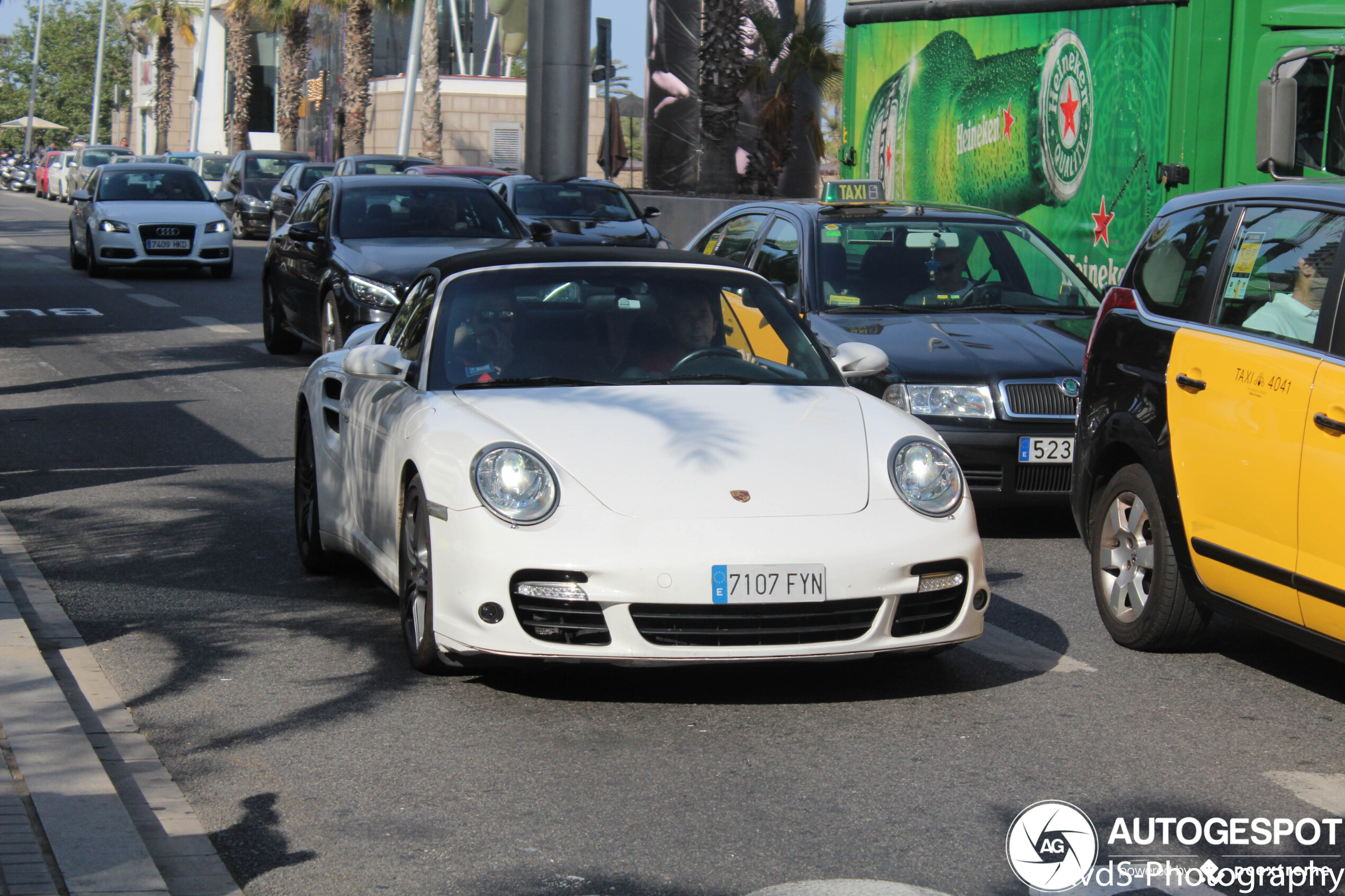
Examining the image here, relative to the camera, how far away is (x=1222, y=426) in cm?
562

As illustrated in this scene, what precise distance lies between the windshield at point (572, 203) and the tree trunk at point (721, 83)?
4.04m

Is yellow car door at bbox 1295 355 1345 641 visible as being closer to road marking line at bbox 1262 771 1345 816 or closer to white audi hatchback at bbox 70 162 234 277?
road marking line at bbox 1262 771 1345 816

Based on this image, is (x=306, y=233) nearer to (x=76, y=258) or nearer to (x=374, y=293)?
(x=374, y=293)

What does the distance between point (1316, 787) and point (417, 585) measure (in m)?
2.76

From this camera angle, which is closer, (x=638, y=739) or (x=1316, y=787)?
(x=1316, y=787)

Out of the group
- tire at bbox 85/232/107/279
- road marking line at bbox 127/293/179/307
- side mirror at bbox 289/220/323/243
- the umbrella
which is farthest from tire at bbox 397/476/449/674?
the umbrella

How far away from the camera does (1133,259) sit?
21.9 ft

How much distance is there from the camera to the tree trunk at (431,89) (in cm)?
5284

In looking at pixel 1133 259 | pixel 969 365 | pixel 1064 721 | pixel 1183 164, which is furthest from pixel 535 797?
pixel 1183 164

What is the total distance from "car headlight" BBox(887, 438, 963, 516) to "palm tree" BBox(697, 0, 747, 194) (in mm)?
22432

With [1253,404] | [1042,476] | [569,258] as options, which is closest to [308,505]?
[569,258]

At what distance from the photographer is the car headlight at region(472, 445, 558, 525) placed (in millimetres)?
5270

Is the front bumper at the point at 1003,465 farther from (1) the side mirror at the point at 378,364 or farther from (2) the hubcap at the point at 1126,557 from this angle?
(1) the side mirror at the point at 378,364

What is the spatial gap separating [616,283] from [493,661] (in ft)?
5.67
